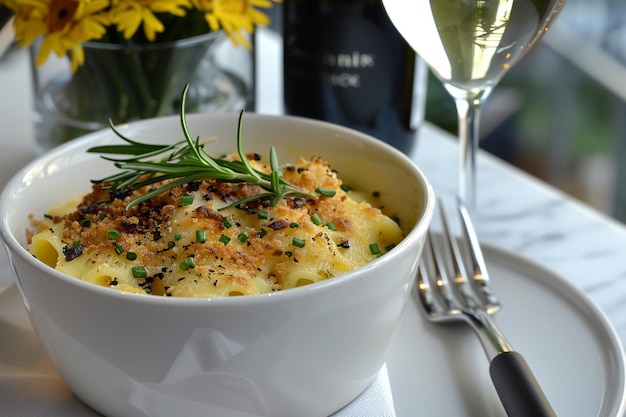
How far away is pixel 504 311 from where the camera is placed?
41.2 inches

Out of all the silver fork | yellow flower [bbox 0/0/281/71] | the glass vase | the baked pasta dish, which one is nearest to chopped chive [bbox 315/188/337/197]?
the baked pasta dish

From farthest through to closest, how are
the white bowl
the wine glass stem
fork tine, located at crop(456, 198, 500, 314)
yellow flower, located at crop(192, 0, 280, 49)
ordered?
1. yellow flower, located at crop(192, 0, 280, 49)
2. the wine glass stem
3. fork tine, located at crop(456, 198, 500, 314)
4. the white bowl

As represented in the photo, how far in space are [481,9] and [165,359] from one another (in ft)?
1.93

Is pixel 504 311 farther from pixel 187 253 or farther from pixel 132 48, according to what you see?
pixel 132 48

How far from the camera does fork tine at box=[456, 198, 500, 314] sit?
104 centimetres

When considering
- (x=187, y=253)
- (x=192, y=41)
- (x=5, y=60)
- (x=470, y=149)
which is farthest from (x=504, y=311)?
(x=5, y=60)

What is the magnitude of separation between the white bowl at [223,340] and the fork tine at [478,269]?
201 mm

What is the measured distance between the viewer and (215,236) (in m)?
0.85

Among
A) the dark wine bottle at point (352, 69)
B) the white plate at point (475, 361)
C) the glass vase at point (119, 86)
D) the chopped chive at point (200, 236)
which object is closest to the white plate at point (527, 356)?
the white plate at point (475, 361)

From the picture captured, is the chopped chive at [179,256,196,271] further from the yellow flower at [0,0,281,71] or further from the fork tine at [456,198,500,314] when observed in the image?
the yellow flower at [0,0,281,71]

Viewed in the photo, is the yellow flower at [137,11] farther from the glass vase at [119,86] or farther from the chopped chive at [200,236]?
the chopped chive at [200,236]

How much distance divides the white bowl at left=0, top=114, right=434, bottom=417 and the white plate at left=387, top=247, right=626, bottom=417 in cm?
7

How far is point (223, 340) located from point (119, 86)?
32.1 inches

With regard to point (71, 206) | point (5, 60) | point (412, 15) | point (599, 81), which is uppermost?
point (412, 15)
